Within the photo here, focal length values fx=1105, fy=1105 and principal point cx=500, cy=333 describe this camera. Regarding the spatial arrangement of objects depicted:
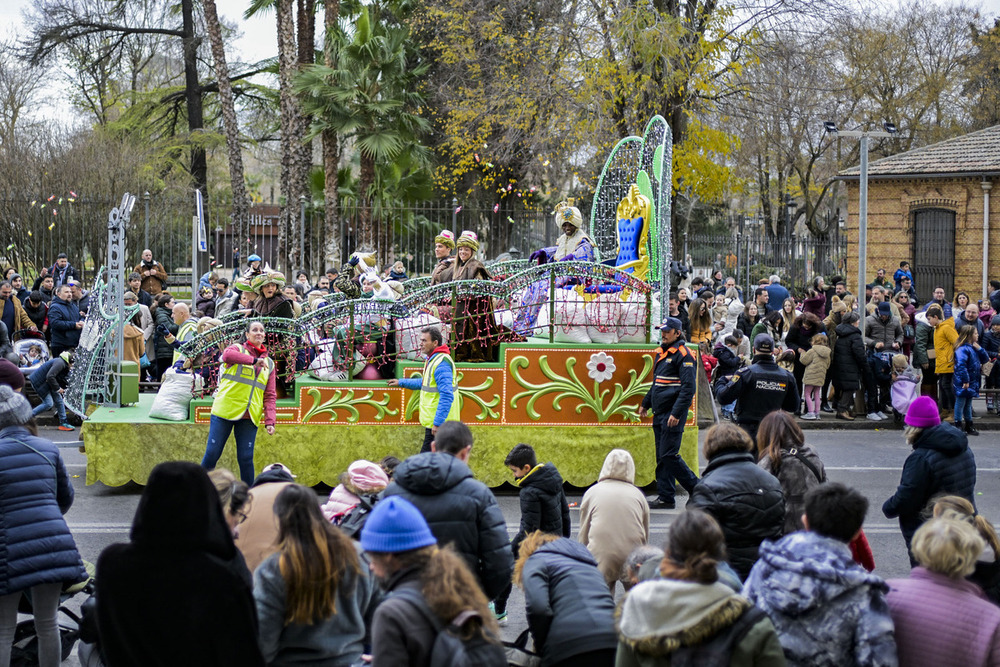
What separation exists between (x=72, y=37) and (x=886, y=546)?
28902mm

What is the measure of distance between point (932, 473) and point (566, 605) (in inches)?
113

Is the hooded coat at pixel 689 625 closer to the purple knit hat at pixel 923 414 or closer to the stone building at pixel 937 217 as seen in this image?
the purple knit hat at pixel 923 414

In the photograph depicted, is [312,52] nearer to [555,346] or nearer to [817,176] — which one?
[555,346]

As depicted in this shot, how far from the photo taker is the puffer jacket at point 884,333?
51.6ft

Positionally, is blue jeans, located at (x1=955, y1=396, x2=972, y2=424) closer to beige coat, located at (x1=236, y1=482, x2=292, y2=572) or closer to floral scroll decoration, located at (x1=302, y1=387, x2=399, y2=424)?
floral scroll decoration, located at (x1=302, y1=387, x2=399, y2=424)

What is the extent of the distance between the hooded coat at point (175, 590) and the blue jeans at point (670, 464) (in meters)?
6.58

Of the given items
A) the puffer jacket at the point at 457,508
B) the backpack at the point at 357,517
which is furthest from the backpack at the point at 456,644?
the backpack at the point at 357,517

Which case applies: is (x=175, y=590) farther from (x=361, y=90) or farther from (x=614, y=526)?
(x=361, y=90)

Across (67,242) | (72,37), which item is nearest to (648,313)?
(67,242)

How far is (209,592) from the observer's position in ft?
12.6

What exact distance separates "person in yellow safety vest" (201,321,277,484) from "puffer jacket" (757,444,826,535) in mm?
4620

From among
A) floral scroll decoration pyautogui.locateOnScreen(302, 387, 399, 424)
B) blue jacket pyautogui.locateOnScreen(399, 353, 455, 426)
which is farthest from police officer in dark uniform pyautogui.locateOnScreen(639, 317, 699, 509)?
floral scroll decoration pyautogui.locateOnScreen(302, 387, 399, 424)

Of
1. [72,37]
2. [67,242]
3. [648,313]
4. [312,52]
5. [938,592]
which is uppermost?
[72,37]

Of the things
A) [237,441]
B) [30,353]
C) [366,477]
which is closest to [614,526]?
[366,477]
